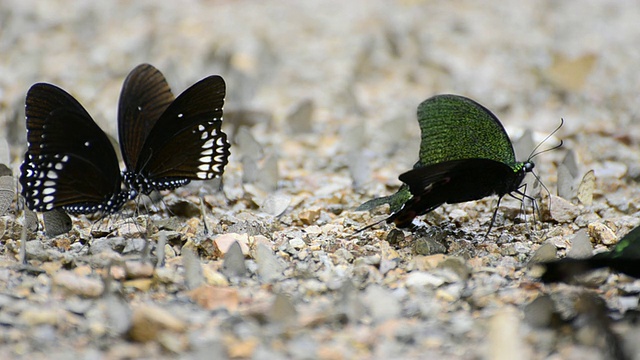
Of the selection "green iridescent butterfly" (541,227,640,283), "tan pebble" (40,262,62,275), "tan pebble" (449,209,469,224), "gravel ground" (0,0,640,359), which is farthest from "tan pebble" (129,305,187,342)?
"tan pebble" (449,209,469,224)

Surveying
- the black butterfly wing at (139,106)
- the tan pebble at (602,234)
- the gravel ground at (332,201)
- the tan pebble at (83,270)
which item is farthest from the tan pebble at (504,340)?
the black butterfly wing at (139,106)

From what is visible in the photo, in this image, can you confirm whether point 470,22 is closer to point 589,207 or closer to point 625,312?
point 589,207

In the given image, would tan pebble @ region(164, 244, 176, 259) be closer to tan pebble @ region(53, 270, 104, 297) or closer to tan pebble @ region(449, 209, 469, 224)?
tan pebble @ region(53, 270, 104, 297)

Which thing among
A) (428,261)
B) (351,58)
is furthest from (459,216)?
(351,58)

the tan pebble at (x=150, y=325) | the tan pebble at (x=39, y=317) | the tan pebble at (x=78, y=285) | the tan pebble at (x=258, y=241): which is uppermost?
the tan pebble at (x=258, y=241)

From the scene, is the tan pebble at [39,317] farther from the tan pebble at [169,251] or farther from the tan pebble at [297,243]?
the tan pebble at [297,243]

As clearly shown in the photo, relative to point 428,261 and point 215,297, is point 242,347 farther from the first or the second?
point 428,261

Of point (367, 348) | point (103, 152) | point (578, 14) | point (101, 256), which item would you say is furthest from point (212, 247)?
point (578, 14)
